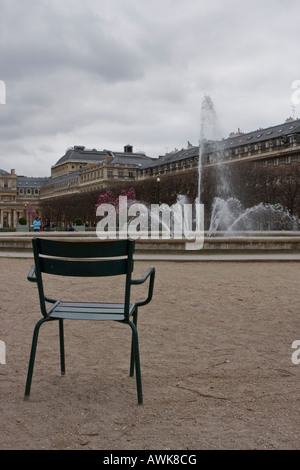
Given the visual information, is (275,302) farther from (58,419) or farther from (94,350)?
(58,419)

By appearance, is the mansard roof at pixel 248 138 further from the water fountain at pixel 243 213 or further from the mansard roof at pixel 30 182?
the mansard roof at pixel 30 182

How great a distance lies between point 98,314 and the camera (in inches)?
146

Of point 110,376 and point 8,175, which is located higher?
point 8,175

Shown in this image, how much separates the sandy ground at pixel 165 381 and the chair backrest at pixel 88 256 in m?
0.77

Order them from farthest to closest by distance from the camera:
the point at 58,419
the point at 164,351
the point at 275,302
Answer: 1. the point at 275,302
2. the point at 164,351
3. the point at 58,419

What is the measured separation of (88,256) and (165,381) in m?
1.26

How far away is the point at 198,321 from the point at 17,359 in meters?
2.47

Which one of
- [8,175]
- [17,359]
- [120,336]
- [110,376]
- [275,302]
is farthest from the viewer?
[8,175]

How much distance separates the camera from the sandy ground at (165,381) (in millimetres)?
2953

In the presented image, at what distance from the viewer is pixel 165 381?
3945 millimetres
